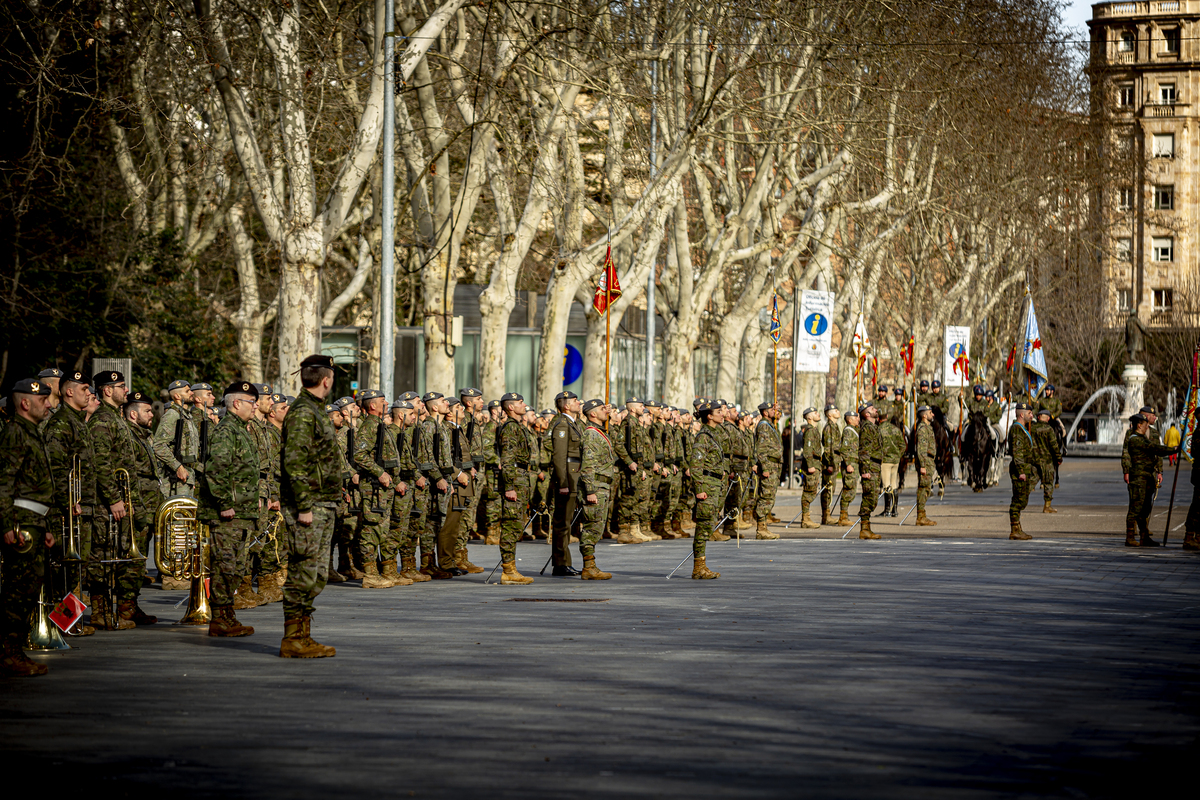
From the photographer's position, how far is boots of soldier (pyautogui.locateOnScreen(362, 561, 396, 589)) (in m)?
16.1

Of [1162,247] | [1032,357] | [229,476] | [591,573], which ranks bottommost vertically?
[591,573]

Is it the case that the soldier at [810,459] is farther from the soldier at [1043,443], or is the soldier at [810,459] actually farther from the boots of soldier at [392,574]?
the boots of soldier at [392,574]

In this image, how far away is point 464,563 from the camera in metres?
18.2

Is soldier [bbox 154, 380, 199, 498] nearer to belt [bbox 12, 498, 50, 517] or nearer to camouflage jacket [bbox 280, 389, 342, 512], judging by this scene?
belt [bbox 12, 498, 50, 517]

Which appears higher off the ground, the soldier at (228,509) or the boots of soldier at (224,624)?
the soldier at (228,509)

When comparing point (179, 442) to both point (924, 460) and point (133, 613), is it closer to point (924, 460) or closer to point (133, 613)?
point (133, 613)

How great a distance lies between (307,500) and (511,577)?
5.54 metres

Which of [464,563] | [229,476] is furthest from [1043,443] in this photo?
[229,476]

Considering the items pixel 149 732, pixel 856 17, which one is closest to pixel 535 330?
pixel 856 17

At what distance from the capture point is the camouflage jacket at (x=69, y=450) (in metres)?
11.9

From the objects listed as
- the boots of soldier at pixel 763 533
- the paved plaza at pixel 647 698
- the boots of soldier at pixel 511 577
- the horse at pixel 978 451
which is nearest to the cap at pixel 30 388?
the paved plaza at pixel 647 698

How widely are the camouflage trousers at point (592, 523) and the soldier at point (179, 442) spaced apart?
421cm

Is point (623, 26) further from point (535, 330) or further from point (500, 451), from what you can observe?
point (535, 330)

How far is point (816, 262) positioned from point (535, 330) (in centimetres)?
860
